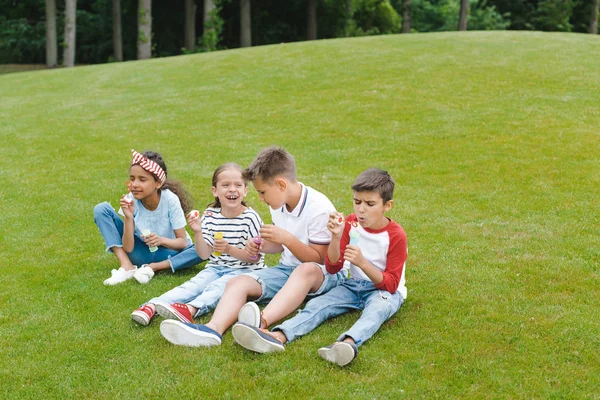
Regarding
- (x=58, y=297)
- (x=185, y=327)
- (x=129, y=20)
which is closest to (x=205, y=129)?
(x=58, y=297)

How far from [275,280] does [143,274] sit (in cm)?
143

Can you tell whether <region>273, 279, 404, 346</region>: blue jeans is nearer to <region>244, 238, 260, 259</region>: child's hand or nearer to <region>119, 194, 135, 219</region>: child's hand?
<region>244, 238, 260, 259</region>: child's hand

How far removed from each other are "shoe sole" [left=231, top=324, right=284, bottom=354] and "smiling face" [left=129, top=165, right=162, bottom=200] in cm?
212

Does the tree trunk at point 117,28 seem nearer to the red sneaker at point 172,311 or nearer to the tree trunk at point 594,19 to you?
the tree trunk at point 594,19

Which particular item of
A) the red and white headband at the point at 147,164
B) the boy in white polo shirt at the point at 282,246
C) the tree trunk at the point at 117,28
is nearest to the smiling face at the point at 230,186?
the boy in white polo shirt at the point at 282,246

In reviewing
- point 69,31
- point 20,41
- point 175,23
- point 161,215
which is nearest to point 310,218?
point 161,215

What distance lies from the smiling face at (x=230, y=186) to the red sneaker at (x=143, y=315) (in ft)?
3.58

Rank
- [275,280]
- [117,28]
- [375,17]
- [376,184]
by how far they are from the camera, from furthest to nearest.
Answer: [375,17]
[117,28]
[275,280]
[376,184]

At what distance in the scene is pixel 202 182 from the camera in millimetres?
9695

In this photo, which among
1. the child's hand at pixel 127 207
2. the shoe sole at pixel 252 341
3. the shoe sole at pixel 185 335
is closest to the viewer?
the shoe sole at pixel 252 341

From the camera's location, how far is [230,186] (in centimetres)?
545

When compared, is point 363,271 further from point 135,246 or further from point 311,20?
point 311,20

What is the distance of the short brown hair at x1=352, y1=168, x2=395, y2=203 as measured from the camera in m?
4.74

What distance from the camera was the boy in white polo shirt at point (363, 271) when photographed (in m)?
4.56
